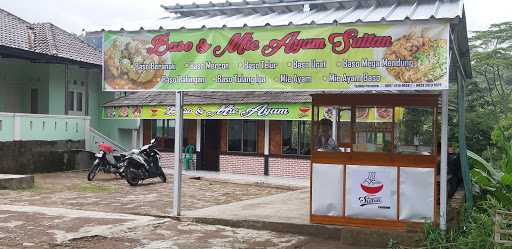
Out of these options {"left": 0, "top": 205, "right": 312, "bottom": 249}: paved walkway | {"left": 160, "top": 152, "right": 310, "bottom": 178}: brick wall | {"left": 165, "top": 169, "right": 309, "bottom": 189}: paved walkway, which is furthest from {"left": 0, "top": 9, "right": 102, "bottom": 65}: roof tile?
{"left": 0, "top": 205, "right": 312, "bottom": 249}: paved walkway

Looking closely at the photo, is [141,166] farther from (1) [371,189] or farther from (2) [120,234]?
(1) [371,189]

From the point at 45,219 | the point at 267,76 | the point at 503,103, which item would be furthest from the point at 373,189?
the point at 503,103

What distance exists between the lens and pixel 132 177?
14883 millimetres

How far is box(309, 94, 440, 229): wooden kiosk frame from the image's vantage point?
7719 mm

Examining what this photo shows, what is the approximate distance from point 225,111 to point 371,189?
1187 centimetres

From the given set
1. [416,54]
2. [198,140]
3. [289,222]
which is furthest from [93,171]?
[416,54]

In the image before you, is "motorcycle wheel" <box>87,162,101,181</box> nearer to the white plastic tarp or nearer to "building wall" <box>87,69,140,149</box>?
"building wall" <box>87,69,140,149</box>

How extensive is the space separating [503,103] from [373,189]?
A: 62.1ft

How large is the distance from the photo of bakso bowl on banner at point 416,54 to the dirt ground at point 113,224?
2470 millimetres

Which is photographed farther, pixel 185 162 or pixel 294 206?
pixel 185 162

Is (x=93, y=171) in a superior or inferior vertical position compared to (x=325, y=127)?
inferior

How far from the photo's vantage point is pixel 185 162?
21.3 meters

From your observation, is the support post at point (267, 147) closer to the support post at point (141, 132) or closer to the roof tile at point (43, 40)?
the support post at point (141, 132)

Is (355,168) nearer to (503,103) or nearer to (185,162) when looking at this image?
(185,162)
